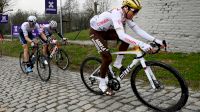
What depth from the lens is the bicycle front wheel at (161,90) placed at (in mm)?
5629

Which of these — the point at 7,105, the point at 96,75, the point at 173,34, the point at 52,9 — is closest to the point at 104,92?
the point at 96,75

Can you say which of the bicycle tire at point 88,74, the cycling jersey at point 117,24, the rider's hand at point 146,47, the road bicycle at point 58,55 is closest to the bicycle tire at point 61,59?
the road bicycle at point 58,55

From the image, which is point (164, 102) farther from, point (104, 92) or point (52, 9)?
point (52, 9)

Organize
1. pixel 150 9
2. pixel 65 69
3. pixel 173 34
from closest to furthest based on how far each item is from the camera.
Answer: pixel 65 69 → pixel 173 34 → pixel 150 9

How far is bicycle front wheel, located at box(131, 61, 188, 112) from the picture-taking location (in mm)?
5629

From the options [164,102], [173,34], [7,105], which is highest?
[173,34]

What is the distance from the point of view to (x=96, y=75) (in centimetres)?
747

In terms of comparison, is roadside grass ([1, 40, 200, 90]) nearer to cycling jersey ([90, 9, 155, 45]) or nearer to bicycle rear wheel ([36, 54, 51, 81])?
bicycle rear wheel ([36, 54, 51, 81])

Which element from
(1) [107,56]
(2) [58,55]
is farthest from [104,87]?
(2) [58,55]

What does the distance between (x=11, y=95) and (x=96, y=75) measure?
2406 mm

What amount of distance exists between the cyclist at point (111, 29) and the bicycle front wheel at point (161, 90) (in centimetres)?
57

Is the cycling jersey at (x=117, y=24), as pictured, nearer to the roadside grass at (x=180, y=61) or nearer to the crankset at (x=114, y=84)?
the crankset at (x=114, y=84)

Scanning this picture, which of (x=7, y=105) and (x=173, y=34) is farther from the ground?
(x=173, y=34)

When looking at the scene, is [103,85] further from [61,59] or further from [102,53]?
[61,59]
